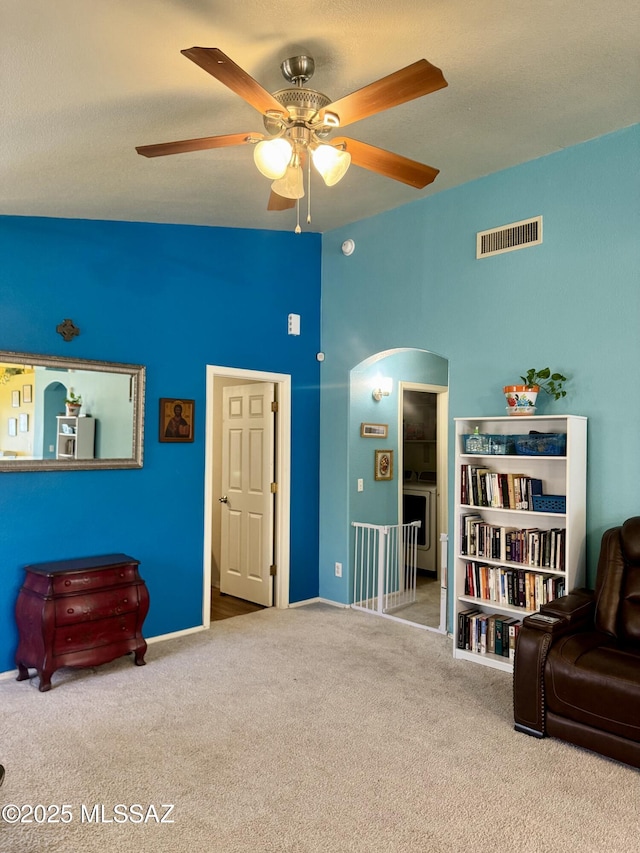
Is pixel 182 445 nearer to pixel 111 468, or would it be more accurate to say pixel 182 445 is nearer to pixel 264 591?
pixel 111 468

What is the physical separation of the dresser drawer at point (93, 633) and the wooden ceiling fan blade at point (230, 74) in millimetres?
2947

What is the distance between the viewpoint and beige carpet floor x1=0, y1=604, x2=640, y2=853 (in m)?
2.19

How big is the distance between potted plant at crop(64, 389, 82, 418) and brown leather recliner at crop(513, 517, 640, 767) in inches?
117

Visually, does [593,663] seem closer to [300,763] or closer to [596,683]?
[596,683]

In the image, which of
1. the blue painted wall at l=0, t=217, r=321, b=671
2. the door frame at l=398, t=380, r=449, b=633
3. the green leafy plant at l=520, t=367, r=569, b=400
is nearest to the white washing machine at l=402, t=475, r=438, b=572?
the door frame at l=398, t=380, r=449, b=633

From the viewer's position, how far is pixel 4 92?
2273 mm

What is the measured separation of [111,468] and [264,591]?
1.90 m

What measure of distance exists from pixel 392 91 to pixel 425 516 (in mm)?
4863

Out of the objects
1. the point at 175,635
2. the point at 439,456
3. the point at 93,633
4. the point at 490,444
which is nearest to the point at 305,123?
the point at 490,444

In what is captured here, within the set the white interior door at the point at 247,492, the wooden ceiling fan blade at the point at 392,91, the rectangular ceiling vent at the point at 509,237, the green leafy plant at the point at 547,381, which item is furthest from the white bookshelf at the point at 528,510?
the wooden ceiling fan blade at the point at 392,91

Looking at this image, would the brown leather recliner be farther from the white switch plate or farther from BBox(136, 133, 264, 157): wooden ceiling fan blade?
the white switch plate

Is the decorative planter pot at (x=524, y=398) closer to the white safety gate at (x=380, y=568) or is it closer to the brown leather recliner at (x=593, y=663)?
the brown leather recliner at (x=593, y=663)

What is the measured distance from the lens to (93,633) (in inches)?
142

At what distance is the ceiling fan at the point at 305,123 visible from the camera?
6.50ft
